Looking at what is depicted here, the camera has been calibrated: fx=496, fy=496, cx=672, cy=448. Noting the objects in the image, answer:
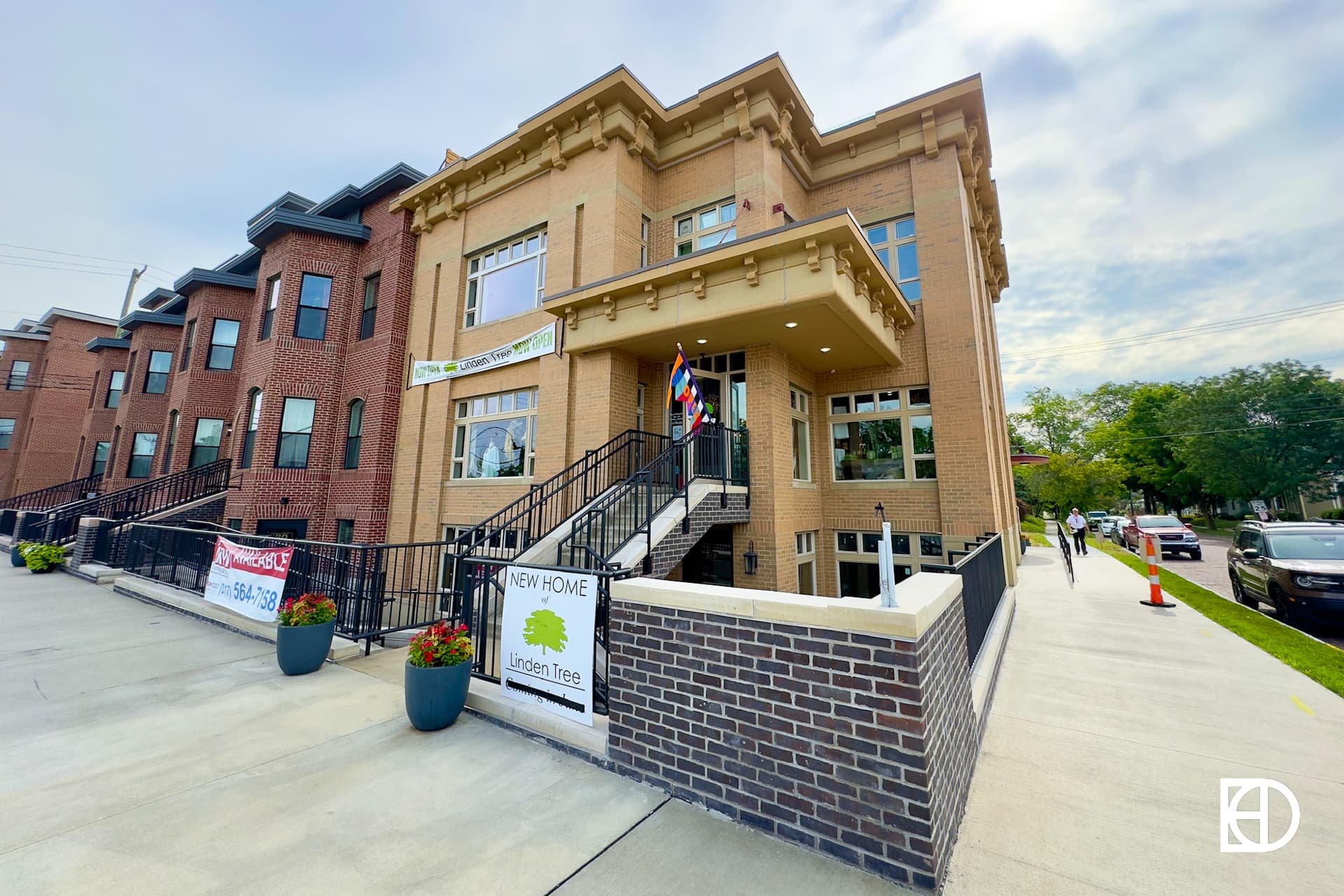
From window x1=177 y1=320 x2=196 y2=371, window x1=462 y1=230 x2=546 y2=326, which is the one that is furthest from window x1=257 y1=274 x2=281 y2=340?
window x1=462 y1=230 x2=546 y2=326

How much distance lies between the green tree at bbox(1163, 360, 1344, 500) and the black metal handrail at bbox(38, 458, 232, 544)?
197 ft

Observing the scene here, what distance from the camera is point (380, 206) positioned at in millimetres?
16266

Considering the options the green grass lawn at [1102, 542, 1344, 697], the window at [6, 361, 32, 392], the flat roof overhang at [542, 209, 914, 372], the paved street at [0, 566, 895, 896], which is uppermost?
the window at [6, 361, 32, 392]

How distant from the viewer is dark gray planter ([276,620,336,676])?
5762 mm

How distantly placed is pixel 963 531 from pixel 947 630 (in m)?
7.16

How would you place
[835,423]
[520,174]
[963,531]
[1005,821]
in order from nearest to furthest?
1. [1005,821]
2. [963,531]
3. [835,423]
4. [520,174]

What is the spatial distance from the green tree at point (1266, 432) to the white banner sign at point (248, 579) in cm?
5603

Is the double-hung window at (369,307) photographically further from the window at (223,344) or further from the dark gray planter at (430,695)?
the dark gray planter at (430,695)

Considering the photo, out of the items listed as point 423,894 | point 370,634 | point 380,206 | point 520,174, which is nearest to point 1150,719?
point 423,894

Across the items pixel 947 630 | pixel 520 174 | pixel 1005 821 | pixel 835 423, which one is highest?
pixel 520 174

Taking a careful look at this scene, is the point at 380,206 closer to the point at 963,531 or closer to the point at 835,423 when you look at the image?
the point at 835,423

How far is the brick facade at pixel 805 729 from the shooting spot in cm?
269

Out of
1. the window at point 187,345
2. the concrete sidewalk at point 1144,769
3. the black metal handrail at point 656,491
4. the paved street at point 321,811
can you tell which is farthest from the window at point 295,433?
the concrete sidewalk at point 1144,769

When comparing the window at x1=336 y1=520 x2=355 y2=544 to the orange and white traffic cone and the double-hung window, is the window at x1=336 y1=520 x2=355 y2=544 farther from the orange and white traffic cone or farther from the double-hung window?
the orange and white traffic cone
